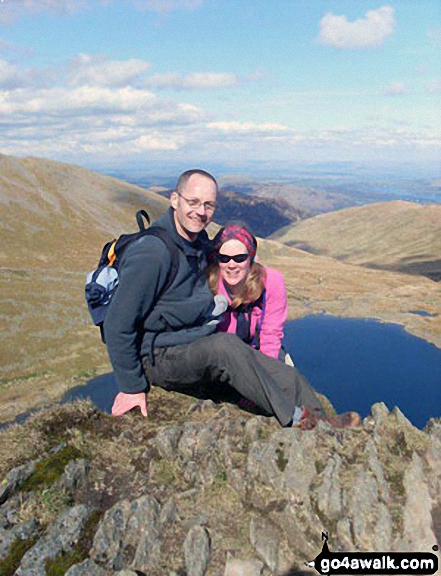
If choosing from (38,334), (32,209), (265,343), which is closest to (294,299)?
(38,334)

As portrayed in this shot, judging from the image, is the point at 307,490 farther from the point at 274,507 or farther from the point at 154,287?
the point at 154,287

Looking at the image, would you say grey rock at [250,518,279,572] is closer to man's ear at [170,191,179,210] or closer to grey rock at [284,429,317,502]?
grey rock at [284,429,317,502]

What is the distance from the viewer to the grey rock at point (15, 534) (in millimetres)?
7344

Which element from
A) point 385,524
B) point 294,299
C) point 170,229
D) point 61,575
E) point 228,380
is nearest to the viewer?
point 61,575

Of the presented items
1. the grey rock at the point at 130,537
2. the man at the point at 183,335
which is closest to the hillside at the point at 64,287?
the man at the point at 183,335

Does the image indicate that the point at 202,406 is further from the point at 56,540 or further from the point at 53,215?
the point at 53,215

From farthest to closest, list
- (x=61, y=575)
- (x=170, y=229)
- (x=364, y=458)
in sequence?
1. (x=170, y=229)
2. (x=364, y=458)
3. (x=61, y=575)

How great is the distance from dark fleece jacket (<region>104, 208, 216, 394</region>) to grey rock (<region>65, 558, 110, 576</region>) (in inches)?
165

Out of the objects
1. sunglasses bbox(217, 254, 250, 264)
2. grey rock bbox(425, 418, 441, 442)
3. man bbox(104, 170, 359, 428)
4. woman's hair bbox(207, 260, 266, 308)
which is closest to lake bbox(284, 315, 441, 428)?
grey rock bbox(425, 418, 441, 442)

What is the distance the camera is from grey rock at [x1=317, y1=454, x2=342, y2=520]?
838 centimetres

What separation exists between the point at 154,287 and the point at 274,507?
534cm

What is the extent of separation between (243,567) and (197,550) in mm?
868

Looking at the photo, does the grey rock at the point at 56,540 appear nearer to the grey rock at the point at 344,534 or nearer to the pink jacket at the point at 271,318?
the grey rock at the point at 344,534

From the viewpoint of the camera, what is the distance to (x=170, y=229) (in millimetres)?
10445
